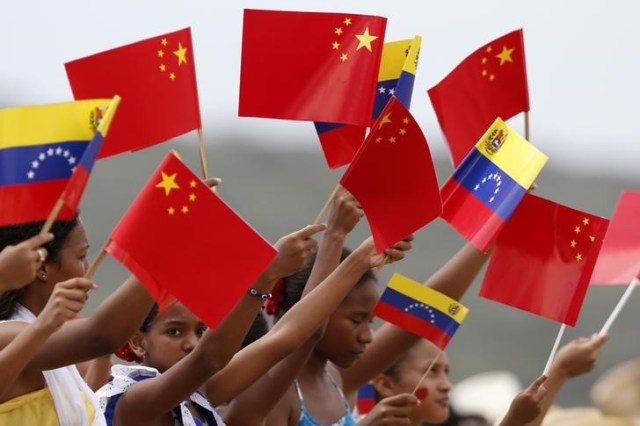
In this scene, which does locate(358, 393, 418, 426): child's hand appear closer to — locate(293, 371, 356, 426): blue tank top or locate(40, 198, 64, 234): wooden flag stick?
locate(293, 371, 356, 426): blue tank top

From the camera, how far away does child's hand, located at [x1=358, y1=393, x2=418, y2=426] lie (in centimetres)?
562

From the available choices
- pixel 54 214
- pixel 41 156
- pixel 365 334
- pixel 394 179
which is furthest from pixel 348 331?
pixel 54 214

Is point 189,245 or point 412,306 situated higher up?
point 189,245

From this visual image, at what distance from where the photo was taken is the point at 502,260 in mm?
5953

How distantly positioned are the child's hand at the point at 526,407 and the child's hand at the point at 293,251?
1.19 metres

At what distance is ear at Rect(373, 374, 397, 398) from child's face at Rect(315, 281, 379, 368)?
1.19 meters

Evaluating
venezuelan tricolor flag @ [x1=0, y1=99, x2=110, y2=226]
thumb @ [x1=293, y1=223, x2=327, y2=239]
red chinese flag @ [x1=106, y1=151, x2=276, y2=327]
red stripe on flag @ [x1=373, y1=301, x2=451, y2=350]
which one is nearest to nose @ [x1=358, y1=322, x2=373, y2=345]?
red stripe on flag @ [x1=373, y1=301, x2=451, y2=350]

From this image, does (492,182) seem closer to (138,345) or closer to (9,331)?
(138,345)

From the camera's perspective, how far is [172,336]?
5.40m

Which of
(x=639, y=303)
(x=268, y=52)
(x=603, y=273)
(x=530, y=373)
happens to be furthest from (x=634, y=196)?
(x=639, y=303)

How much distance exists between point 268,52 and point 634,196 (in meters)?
1.72

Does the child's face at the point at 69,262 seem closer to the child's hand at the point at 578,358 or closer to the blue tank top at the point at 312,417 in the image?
the blue tank top at the point at 312,417

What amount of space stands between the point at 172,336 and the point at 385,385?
1.99m

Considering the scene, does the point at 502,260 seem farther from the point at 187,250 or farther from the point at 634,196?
the point at 187,250
